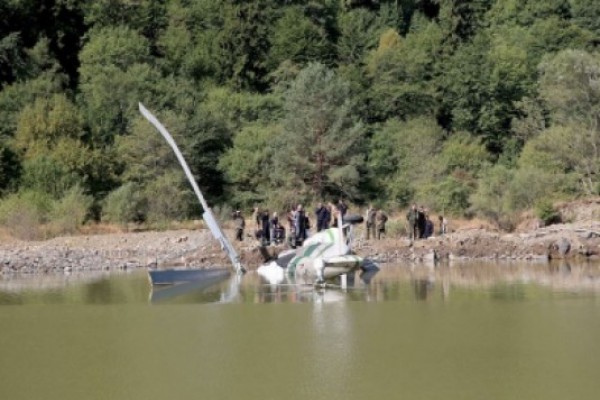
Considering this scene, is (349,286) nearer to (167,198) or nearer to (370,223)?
(370,223)

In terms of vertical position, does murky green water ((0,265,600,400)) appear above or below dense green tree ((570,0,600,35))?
below

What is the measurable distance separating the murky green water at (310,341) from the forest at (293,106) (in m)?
19.6

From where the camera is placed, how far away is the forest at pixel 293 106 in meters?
62.0

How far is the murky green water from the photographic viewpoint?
2045 cm

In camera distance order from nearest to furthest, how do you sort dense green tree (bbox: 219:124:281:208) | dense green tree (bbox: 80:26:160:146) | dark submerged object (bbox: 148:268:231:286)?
dark submerged object (bbox: 148:268:231:286) < dense green tree (bbox: 219:124:281:208) < dense green tree (bbox: 80:26:160:146)

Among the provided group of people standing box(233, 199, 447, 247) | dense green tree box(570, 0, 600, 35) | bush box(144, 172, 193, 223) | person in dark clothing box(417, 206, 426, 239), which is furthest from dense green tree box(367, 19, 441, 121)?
person in dark clothing box(417, 206, 426, 239)

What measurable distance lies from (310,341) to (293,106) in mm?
49076

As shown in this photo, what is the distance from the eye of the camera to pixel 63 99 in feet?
252

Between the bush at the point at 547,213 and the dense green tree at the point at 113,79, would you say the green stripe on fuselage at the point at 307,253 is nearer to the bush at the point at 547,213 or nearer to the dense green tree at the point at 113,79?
the bush at the point at 547,213

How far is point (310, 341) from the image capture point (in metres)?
24.9

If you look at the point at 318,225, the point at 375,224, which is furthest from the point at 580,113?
the point at 318,225

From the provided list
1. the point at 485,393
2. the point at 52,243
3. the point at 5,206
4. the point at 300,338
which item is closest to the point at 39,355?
the point at 300,338

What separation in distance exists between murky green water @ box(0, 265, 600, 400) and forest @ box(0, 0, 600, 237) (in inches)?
771

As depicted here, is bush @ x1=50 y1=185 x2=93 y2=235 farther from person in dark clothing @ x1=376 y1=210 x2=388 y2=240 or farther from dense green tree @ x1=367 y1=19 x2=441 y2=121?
dense green tree @ x1=367 y1=19 x2=441 y2=121
